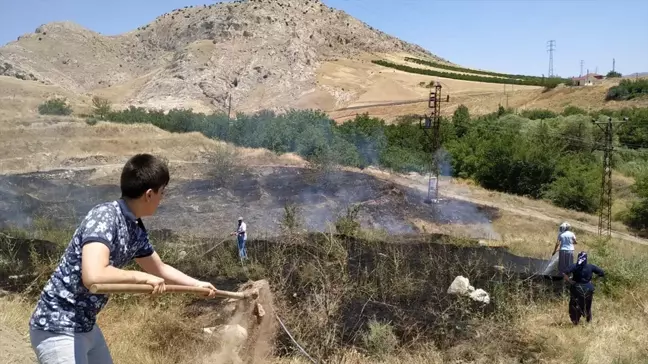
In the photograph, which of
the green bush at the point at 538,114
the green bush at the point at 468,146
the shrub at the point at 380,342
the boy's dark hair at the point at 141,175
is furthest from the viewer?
the green bush at the point at 538,114

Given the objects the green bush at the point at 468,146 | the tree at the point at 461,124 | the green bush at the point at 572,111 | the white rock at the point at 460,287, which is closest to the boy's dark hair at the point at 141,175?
the white rock at the point at 460,287

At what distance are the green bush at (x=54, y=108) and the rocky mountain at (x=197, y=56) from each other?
14.8 meters

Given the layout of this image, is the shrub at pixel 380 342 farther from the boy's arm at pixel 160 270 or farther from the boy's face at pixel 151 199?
the boy's face at pixel 151 199

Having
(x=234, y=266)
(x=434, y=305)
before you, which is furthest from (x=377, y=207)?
(x=434, y=305)

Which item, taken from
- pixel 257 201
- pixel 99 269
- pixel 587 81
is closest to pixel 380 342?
pixel 99 269

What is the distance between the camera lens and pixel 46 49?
6475 centimetres

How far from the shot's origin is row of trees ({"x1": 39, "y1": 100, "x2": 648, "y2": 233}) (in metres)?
27.3

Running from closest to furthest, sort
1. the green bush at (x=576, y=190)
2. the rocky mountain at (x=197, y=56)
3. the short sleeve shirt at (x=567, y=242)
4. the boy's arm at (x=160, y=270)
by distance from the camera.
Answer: the boy's arm at (x=160, y=270) < the short sleeve shirt at (x=567, y=242) < the green bush at (x=576, y=190) < the rocky mountain at (x=197, y=56)

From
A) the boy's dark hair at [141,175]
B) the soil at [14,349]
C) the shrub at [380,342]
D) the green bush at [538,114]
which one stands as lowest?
the shrub at [380,342]

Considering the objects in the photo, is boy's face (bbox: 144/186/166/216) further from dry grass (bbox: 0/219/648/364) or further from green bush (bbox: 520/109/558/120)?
green bush (bbox: 520/109/558/120)

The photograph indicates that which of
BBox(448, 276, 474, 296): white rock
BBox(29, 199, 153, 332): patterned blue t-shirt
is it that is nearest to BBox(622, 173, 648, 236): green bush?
BBox(448, 276, 474, 296): white rock

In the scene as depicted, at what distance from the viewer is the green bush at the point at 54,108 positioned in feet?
117

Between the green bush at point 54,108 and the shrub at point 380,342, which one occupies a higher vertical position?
the green bush at point 54,108

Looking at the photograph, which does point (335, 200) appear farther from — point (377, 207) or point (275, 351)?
point (275, 351)
